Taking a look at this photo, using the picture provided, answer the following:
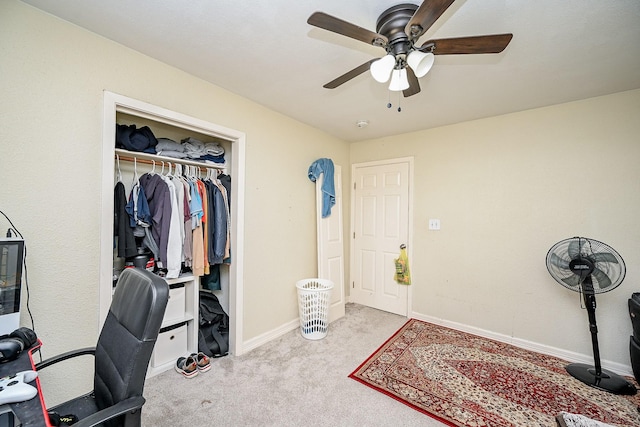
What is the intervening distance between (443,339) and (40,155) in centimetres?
348

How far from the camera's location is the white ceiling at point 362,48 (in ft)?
4.48

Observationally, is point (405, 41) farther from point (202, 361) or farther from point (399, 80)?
point (202, 361)

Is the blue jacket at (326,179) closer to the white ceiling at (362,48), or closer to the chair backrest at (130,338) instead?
the white ceiling at (362,48)

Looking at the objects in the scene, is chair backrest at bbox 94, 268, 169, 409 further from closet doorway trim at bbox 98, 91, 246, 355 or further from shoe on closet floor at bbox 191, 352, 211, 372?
shoe on closet floor at bbox 191, 352, 211, 372

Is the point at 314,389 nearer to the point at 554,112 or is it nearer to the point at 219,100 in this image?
the point at 219,100

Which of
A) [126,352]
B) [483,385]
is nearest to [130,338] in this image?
[126,352]

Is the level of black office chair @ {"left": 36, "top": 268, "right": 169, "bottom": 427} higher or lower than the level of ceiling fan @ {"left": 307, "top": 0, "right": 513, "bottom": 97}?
lower

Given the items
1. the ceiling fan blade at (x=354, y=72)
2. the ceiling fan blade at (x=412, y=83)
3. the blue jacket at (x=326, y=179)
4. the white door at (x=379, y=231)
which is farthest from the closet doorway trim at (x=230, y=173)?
the white door at (x=379, y=231)

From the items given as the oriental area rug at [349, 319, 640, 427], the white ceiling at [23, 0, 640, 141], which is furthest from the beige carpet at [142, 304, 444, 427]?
the white ceiling at [23, 0, 640, 141]

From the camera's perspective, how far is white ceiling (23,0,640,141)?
4.48 feet

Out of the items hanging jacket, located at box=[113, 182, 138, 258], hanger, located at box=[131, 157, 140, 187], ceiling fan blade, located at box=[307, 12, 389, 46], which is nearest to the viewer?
ceiling fan blade, located at box=[307, 12, 389, 46]

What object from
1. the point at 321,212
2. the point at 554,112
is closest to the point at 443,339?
the point at 321,212

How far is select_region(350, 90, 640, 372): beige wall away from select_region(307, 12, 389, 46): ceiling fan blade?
2.16 meters

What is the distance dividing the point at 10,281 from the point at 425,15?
2.03 metres
